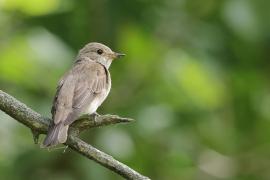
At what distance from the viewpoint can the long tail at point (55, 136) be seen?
4066 mm

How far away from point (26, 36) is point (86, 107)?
10.6ft

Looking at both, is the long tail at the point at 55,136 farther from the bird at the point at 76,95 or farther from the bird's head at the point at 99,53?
the bird's head at the point at 99,53

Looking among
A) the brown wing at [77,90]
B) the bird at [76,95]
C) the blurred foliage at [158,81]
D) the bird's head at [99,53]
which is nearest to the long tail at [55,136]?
the bird at [76,95]

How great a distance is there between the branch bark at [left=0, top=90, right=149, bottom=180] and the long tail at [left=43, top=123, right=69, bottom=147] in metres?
0.04

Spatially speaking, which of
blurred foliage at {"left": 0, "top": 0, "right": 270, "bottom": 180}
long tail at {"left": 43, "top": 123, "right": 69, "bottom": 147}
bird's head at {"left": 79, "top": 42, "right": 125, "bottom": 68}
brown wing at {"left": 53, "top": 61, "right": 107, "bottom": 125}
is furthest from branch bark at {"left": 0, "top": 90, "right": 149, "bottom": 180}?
blurred foliage at {"left": 0, "top": 0, "right": 270, "bottom": 180}

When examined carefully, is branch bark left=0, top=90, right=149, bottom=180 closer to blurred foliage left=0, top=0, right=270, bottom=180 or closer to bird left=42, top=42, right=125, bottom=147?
bird left=42, top=42, right=125, bottom=147

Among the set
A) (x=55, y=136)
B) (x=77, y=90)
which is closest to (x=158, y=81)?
(x=77, y=90)

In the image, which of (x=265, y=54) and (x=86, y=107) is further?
(x=265, y=54)

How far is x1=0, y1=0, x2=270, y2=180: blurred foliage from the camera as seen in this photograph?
7812mm

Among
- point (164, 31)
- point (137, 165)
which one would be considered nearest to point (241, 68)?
point (164, 31)

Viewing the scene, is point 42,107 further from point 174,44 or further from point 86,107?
point 86,107

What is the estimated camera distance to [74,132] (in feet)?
13.5

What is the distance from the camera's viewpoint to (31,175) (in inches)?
316

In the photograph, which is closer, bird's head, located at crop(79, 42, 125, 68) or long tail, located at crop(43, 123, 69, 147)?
long tail, located at crop(43, 123, 69, 147)
